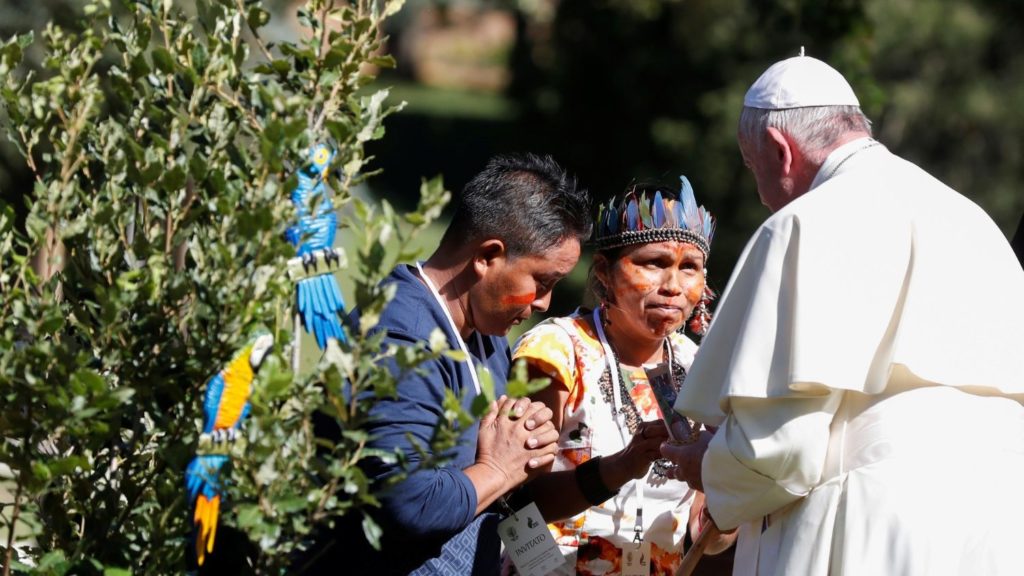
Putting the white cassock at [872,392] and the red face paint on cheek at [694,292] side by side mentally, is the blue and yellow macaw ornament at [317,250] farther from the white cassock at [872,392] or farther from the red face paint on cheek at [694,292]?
the red face paint on cheek at [694,292]

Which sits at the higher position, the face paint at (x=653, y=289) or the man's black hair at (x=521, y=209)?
the man's black hair at (x=521, y=209)

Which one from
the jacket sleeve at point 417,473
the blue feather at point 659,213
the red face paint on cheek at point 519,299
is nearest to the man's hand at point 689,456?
the red face paint on cheek at point 519,299

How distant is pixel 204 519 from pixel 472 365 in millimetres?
896

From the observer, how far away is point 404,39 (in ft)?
141

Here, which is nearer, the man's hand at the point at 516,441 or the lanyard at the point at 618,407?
the man's hand at the point at 516,441

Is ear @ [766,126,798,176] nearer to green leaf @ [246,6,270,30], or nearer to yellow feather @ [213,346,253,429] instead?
green leaf @ [246,6,270,30]

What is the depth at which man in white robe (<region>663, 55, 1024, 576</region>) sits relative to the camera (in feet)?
9.09

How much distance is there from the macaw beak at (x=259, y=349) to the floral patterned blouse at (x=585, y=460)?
1200mm

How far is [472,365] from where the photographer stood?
298 cm

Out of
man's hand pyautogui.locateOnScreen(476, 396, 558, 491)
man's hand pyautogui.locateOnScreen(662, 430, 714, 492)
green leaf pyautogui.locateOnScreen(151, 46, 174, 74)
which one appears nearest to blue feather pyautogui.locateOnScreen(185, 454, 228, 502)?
green leaf pyautogui.locateOnScreen(151, 46, 174, 74)

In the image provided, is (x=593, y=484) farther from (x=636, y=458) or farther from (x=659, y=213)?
(x=659, y=213)

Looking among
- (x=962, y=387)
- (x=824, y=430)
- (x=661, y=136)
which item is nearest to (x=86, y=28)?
(x=824, y=430)

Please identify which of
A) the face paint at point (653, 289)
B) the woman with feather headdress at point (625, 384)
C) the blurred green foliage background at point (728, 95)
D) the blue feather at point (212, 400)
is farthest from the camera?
the blurred green foliage background at point (728, 95)

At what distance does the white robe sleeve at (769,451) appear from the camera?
2.78m
